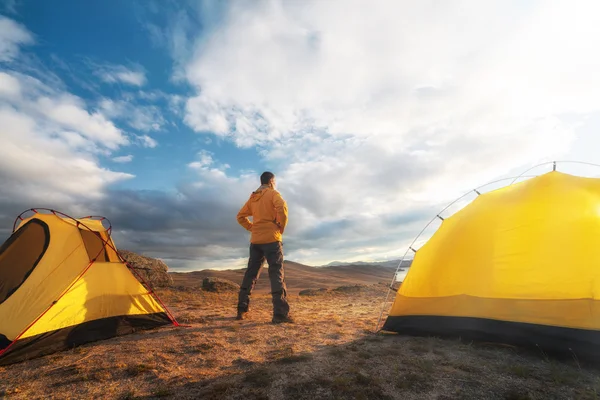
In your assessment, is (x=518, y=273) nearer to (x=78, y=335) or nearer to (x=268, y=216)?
(x=268, y=216)

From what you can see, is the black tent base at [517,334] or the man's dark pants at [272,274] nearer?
the black tent base at [517,334]

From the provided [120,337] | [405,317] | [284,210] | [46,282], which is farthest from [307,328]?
[46,282]

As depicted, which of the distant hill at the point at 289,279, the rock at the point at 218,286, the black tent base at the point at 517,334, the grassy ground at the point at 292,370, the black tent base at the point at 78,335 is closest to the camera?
the grassy ground at the point at 292,370

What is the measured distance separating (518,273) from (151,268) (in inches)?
579

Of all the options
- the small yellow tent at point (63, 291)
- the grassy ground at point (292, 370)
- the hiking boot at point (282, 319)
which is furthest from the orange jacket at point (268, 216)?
the small yellow tent at point (63, 291)

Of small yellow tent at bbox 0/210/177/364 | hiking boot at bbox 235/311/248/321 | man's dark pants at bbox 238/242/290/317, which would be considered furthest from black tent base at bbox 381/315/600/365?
small yellow tent at bbox 0/210/177/364

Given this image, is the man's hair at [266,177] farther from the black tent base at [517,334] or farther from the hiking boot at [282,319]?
the black tent base at [517,334]

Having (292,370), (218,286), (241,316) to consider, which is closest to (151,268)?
(218,286)

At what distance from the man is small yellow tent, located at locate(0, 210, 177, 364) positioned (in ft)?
6.19

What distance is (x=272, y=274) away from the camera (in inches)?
284

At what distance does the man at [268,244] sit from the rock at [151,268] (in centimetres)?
842

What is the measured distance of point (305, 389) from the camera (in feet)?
11.5

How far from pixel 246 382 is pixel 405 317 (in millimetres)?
3364

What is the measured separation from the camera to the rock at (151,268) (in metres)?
14.3
